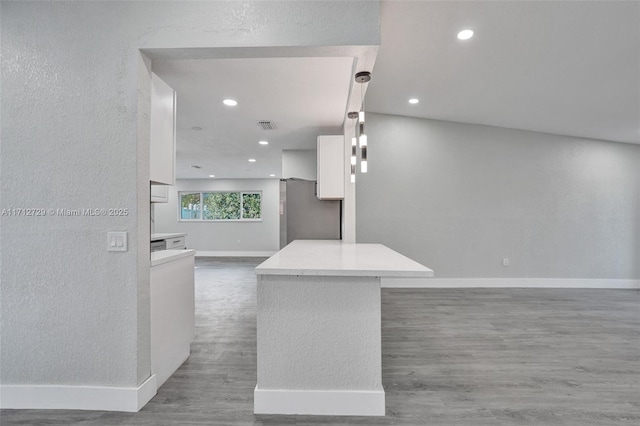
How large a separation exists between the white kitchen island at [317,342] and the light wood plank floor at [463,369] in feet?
0.38

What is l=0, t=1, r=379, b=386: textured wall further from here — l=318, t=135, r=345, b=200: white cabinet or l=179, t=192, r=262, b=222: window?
l=179, t=192, r=262, b=222: window

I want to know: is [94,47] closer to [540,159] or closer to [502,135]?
[502,135]

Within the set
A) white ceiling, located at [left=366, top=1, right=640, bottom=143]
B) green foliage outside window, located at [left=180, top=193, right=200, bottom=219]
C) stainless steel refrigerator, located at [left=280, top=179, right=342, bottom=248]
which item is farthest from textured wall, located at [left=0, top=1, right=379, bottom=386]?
green foliage outside window, located at [left=180, top=193, right=200, bottom=219]

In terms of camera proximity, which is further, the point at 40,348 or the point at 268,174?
the point at 268,174

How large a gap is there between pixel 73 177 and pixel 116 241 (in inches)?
18.6

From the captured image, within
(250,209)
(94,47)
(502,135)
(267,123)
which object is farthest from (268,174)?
(94,47)

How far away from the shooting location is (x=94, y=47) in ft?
6.15

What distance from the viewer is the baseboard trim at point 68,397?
1.85m

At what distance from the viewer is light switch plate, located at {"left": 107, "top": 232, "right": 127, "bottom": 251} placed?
186 cm

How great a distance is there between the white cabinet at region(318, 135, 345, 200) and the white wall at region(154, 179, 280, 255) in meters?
6.77

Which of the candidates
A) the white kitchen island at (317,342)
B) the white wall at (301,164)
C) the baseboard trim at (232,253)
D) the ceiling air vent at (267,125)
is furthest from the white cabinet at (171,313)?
the baseboard trim at (232,253)

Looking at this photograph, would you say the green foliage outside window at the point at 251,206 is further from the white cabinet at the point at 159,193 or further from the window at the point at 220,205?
the white cabinet at the point at 159,193

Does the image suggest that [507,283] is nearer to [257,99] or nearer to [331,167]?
[331,167]

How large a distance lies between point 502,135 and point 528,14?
9.78ft
